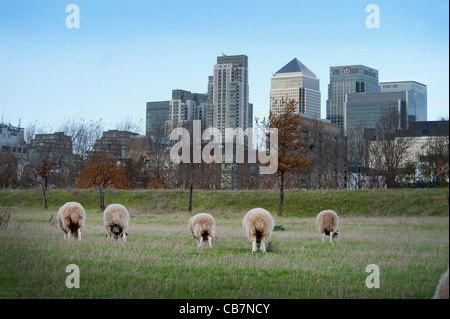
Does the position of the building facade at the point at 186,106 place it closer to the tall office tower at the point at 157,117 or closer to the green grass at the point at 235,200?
the tall office tower at the point at 157,117

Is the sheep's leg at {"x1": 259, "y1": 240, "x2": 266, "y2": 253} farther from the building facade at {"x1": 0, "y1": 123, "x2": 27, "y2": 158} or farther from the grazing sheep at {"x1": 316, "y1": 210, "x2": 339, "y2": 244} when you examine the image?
the building facade at {"x1": 0, "y1": 123, "x2": 27, "y2": 158}

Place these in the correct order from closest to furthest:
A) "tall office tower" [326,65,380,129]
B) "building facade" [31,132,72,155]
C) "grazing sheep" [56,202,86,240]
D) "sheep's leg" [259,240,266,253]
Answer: "sheep's leg" [259,240,266,253] < "tall office tower" [326,65,380,129] < "grazing sheep" [56,202,86,240] < "building facade" [31,132,72,155]

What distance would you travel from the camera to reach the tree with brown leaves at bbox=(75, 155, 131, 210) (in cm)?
2639

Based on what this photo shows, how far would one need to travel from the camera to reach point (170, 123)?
3147 cm

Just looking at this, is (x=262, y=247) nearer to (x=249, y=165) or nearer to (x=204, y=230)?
(x=204, y=230)

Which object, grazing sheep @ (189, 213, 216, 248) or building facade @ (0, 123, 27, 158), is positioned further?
building facade @ (0, 123, 27, 158)

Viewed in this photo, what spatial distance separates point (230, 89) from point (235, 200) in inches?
779

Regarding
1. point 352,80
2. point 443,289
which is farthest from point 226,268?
point 352,80

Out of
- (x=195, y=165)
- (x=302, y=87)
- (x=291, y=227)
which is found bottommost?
(x=291, y=227)

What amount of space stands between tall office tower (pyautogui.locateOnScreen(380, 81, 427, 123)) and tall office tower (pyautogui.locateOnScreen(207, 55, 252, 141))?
437 centimetres

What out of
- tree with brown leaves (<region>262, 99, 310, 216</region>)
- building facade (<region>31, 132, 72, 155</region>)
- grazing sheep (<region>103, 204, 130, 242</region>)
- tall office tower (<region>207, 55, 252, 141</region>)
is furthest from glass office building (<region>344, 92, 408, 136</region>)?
tree with brown leaves (<region>262, 99, 310, 216</region>)
